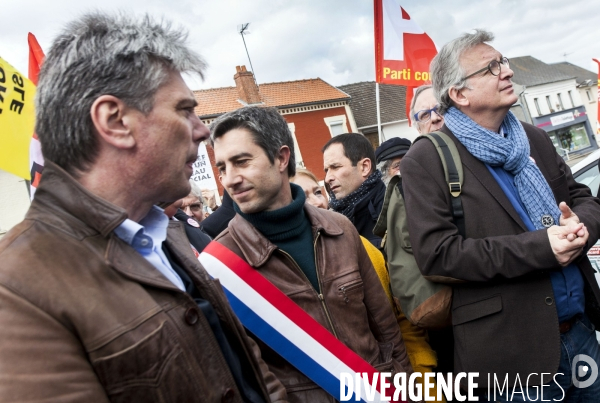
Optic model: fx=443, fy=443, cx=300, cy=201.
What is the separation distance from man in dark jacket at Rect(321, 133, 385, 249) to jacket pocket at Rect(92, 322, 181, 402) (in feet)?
7.97

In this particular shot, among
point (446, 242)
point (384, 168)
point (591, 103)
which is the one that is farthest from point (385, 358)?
point (591, 103)

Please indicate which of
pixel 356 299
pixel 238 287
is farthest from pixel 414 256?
pixel 238 287

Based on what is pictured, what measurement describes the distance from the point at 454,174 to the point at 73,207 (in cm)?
161

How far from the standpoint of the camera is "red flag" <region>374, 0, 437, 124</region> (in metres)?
5.96

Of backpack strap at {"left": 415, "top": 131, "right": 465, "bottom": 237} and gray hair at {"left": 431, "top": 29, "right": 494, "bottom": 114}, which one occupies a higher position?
gray hair at {"left": 431, "top": 29, "right": 494, "bottom": 114}

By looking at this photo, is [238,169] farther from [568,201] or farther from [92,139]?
[568,201]

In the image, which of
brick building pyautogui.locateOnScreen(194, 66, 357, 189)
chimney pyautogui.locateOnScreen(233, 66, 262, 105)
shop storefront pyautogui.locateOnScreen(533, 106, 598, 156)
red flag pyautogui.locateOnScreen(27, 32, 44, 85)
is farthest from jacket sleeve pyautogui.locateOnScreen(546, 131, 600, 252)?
shop storefront pyautogui.locateOnScreen(533, 106, 598, 156)

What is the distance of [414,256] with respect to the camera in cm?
212

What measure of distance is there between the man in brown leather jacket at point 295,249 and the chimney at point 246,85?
2351cm

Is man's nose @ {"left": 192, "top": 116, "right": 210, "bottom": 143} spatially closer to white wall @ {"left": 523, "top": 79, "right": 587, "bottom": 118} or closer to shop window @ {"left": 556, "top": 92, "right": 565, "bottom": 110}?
white wall @ {"left": 523, "top": 79, "right": 587, "bottom": 118}

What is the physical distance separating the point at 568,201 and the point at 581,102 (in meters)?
47.0

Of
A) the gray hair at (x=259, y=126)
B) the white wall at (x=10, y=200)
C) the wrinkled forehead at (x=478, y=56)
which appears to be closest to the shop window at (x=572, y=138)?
the white wall at (x=10, y=200)

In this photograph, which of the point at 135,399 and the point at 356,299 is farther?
the point at 356,299

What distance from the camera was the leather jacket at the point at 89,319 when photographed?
923 mm
